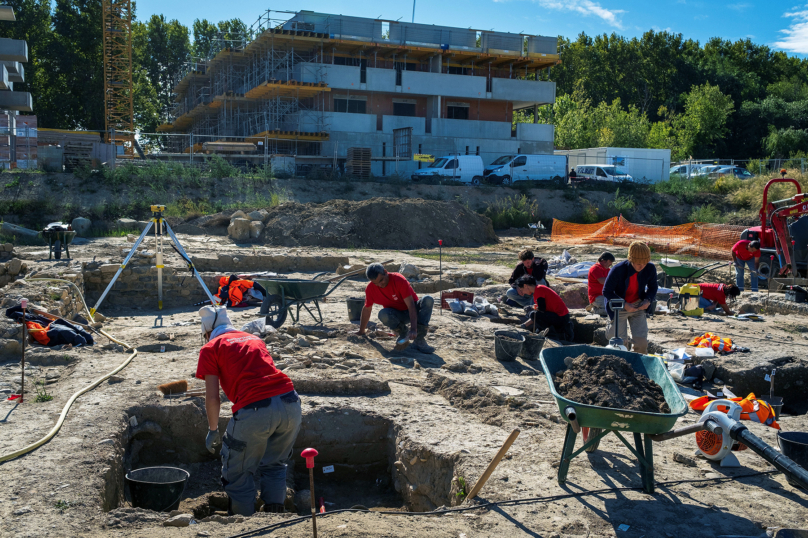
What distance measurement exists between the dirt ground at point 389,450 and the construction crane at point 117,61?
125 feet

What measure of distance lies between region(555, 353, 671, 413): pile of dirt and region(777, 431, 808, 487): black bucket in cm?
111

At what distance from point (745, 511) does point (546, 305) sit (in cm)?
485

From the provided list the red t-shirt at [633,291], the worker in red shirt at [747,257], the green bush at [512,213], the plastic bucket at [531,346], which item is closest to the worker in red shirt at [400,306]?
the plastic bucket at [531,346]

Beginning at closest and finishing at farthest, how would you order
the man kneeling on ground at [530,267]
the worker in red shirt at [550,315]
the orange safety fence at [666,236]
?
the worker in red shirt at [550,315] < the man kneeling on ground at [530,267] < the orange safety fence at [666,236]

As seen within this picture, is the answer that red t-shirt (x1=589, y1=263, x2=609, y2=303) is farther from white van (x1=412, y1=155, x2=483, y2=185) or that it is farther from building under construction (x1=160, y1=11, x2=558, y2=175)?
building under construction (x1=160, y1=11, x2=558, y2=175)

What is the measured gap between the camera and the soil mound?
20.0 m

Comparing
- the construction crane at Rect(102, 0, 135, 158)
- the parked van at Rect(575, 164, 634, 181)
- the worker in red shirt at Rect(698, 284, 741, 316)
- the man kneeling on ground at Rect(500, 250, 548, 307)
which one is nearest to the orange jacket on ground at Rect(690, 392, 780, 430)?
the man kneeling on ground at Rect(500, 250, 548, 307)

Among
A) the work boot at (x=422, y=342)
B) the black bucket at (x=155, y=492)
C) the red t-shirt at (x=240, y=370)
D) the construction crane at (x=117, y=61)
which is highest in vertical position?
the construction crane at (x=117, y=61)

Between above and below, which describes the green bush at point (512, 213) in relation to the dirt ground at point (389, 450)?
above

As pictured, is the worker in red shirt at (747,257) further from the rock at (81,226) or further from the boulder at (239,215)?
the rock at (81,226)

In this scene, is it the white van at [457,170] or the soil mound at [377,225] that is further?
the white van at [457,170]

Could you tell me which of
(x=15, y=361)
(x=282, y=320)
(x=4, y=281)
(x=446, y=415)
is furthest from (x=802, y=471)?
(x=4, y=281)

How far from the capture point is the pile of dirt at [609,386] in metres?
4.16


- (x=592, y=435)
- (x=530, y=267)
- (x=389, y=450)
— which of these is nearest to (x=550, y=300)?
(x=530, y=267)
